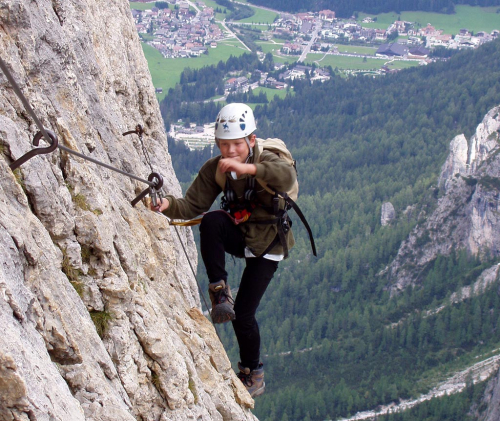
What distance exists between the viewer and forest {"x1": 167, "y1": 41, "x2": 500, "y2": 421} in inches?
3578

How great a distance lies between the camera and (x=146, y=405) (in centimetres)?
661

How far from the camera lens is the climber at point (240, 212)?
26.9 feet

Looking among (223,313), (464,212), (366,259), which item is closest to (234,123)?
(223,313)

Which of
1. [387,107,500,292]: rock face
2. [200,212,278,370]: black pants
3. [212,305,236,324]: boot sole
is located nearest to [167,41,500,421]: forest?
[387,107,500,292]: rock face

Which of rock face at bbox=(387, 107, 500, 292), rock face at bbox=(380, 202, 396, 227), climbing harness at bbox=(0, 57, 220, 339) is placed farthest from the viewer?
rock face at bbox=(380, 202, 396, 227)

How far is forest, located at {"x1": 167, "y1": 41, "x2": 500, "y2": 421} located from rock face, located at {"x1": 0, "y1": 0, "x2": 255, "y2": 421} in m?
72.1

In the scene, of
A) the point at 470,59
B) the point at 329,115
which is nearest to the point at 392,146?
the point at 329,115

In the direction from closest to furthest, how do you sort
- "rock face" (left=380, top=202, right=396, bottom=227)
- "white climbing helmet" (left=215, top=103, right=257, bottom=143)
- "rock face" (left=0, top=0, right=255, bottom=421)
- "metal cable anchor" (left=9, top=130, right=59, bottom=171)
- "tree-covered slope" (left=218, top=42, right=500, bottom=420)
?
1. "rock face" (left=0, top=0, right=255, bottom=421)
2. "metal cable anchor" (left=9, top=130, right=59, bottom=171)
3. "white climbing helmet" (left=215, top=103, right=257, bottom=143)
4. "tree-covered slope" (left=218, top=42, right=500, bottom=420)
5. "rock face" (left=380, top=202, right=396, bottom=227)

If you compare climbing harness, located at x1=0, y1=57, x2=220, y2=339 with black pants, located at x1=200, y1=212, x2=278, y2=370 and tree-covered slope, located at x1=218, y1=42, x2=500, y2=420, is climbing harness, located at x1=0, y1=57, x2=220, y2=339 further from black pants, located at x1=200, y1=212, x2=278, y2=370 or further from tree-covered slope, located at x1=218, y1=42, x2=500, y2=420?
tree-covered slope, located at x1=218, y1=42, x2=500, y2=420

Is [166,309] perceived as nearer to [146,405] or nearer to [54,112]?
[146,405]

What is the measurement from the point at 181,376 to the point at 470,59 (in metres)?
186

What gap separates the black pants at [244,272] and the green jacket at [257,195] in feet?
0.60

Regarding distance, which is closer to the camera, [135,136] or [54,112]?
[54,112]

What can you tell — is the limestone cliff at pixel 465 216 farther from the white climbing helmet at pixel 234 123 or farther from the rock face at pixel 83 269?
the white climbing helmet at pixel 234 123
